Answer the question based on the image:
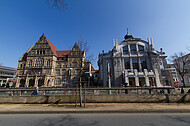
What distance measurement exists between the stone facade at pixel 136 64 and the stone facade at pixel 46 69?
12.4 m

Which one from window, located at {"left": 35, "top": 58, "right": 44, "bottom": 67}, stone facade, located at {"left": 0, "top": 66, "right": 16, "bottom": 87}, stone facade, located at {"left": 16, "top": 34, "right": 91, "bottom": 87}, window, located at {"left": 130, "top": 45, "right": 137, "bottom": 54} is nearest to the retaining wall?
stone facade, located at {"left": 16, "top": 34, "right": 91, "bottom": 87}

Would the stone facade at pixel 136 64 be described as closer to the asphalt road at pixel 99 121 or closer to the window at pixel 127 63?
the window at pixel 127 63

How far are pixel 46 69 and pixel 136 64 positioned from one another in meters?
38.4

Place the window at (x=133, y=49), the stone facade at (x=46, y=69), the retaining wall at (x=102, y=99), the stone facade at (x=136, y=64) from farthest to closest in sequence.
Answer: the stone facade at (x=46, y=69) → the window at (x=133, y=49) → the stone facade at (x=136, y=64) → the retaining wall at (x=102, y=99)

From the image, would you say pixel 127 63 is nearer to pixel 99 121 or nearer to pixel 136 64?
pixel 136 64

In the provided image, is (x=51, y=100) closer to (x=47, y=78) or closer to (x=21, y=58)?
(x=47, y=78)

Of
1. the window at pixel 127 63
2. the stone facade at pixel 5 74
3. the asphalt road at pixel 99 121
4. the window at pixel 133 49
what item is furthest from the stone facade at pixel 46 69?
the asphalt road at pixel 99 121

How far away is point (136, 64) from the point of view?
3747cm

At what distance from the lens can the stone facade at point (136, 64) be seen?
32.6 metres

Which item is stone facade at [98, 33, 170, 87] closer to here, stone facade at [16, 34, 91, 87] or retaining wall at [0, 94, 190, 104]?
stone facade at [16, 34, 91, 87]

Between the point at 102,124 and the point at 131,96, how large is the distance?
6.29 metres

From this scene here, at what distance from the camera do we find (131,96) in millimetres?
9516

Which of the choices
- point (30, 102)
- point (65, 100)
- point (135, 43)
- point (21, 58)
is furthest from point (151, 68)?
point (21, 58)

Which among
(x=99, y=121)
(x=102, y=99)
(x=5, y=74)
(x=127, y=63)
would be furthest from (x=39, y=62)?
(x=99, y=121)
